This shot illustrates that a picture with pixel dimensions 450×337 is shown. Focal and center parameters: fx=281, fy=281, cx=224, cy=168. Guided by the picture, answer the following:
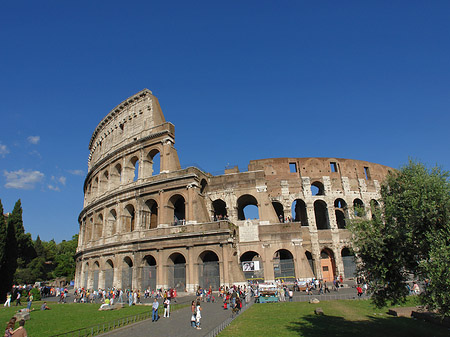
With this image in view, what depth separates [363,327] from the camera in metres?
11.4

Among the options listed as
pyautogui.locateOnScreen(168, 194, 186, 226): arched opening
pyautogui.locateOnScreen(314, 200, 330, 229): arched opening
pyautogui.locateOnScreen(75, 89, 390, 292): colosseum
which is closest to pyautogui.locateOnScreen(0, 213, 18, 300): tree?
pyautogui.locateOnScreen(75, 89, 390, 292): colosseum

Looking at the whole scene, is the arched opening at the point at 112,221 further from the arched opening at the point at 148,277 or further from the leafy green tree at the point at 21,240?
the leafy green tree at the point at 21,240

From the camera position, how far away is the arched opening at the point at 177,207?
25875 mm

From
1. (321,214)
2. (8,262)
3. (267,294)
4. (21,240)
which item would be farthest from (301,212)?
(21,240)

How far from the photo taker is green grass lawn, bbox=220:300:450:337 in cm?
1038

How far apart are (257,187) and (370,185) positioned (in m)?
14.5

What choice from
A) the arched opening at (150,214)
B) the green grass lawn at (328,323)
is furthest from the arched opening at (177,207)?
the green grass lawn at (328,323)

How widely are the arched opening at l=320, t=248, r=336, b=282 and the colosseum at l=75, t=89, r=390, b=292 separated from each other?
97mm

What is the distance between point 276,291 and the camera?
18.8m

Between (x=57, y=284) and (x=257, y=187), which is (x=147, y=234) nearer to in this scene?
(x=257, y=187)

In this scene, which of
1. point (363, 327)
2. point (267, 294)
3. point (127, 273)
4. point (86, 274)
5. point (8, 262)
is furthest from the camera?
point (86, 274)

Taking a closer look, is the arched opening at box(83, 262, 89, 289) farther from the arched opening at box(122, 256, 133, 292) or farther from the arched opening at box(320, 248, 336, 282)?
the arched opening at box(320, 248, 336, 282)

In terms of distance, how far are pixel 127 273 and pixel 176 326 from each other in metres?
15.6

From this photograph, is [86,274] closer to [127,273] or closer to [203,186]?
[127,273]
